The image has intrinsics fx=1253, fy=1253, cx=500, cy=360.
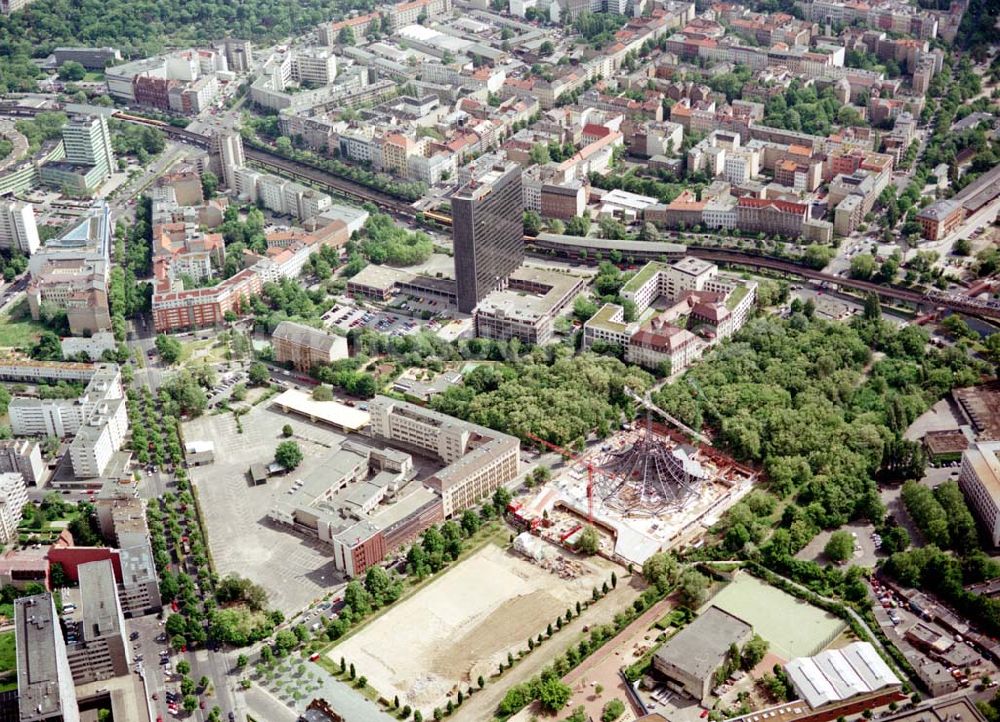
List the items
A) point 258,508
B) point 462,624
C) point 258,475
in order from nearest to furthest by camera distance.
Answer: point 462,624 < point 258,508 < point 258,475

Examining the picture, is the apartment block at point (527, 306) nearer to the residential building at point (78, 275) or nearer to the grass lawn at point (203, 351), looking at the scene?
the grass lawn at point (203, 351)

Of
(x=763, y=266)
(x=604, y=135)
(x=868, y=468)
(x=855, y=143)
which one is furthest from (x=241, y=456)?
(x=855, y=143)

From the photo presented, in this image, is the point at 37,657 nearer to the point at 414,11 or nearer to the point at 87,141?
the point at 87,141

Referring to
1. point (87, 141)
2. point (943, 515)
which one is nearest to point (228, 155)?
point (87, 141)

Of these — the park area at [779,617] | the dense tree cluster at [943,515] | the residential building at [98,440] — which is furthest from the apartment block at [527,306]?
the dense tree cluster at [943,515]

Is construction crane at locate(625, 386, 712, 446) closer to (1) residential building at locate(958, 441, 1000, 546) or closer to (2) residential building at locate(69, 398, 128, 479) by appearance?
(1) residential building at locate(958, 441, 1000, 546)

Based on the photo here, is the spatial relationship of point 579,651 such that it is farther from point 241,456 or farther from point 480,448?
point 241,456
